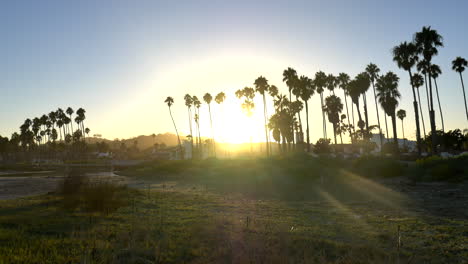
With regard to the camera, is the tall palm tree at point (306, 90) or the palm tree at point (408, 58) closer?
the palm tree at point (408, 58)

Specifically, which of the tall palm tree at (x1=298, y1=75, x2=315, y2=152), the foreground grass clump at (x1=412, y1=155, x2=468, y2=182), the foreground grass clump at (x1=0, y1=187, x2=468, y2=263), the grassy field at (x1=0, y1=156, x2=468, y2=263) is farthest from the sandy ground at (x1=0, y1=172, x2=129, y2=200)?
the tall palm tree at (x1=298, y1=75, x2=315, y2=152)

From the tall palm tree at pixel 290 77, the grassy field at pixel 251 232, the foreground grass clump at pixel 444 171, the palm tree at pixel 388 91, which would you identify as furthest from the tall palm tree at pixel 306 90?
the grassy field at pixel 251 232

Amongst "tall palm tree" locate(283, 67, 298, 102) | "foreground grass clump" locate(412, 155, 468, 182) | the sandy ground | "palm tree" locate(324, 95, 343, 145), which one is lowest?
"foreground grass clump" locate(412, 155, 468, 182)

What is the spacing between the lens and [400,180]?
1209 inches

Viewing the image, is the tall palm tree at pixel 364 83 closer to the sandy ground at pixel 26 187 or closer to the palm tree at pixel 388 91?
the palm tree at pixel 388 91

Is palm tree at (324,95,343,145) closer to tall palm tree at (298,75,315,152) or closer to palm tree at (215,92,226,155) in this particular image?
tall palm tree at (298,75,315,152)

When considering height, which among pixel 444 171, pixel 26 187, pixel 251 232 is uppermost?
pixel 26 187

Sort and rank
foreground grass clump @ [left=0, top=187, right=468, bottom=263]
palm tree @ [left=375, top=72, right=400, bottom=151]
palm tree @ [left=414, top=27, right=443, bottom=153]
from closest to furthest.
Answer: foreground grass clump @ [left=0, top=187, right=468, bottom=263]
palm tree @ [left=414, top=27, right=443, bottom=153]
palm tree @ [left=375, top=72, right=400, bottom=151]

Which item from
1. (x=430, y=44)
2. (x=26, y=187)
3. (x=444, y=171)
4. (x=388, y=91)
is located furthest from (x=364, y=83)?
(x=26, y=187)

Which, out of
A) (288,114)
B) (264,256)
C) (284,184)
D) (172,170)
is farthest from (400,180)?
(288,114)

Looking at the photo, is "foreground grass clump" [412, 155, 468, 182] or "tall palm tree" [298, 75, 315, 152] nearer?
"foreground grass clump" [412, 155, 468, 182]

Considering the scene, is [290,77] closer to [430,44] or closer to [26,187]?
[430,44]

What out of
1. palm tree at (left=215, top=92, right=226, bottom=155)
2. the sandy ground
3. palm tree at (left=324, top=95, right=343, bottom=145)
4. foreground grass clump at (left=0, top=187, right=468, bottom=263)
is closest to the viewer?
foreground grass clump at (left=0, top=187, right=468, bottom=263)

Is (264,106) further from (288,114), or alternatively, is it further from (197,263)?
(197,263)
